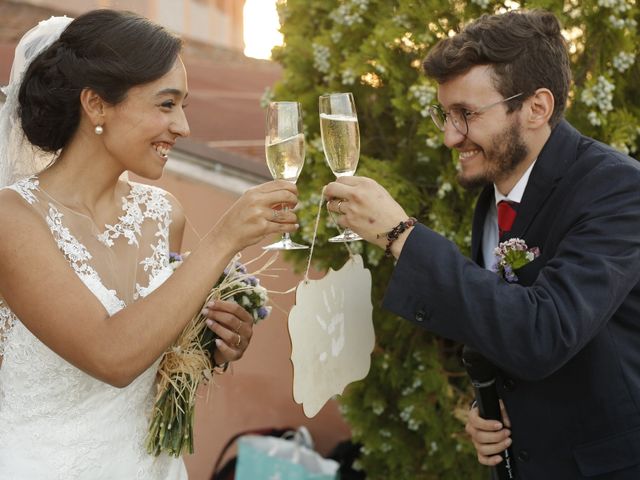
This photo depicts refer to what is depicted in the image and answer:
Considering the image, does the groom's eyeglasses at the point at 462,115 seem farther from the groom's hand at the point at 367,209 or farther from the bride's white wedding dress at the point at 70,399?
the bride's white wedding dress at the point at 70,399

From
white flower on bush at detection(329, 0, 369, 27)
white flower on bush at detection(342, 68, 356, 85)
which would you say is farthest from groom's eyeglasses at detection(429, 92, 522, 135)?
white flower on bush at detection(329, 0, 369, 27)

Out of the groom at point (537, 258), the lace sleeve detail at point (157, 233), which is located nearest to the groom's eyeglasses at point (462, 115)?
the groom at point (537, 258)

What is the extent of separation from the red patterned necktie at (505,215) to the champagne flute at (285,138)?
65 centimetres

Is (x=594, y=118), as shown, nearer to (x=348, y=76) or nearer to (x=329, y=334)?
(x=348, y=76)

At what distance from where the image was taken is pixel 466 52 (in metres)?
2.69

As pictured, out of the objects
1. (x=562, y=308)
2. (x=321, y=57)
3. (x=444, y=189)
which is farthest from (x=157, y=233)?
(x=321, y=57)

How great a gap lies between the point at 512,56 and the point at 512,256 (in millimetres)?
587

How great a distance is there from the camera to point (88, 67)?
2.75 metres

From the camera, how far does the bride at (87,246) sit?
8.28ft

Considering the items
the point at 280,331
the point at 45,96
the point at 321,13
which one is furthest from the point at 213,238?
the point at 280,331

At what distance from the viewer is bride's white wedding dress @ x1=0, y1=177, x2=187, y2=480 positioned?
2.73 m

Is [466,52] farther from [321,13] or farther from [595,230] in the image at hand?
[321,13]

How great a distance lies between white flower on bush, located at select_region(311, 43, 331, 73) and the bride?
1726mm

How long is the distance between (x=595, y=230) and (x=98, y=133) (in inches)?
57.1
